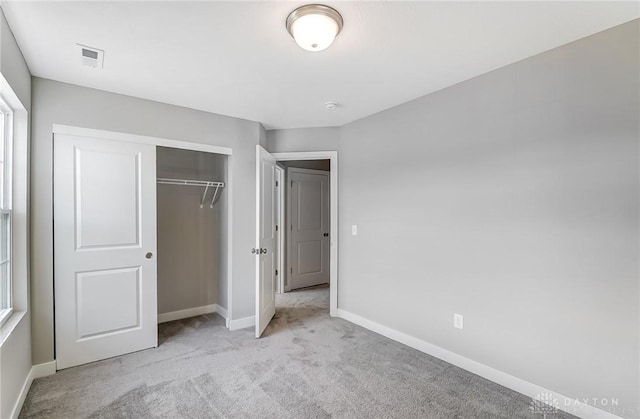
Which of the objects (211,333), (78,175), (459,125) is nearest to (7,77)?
(78,175)

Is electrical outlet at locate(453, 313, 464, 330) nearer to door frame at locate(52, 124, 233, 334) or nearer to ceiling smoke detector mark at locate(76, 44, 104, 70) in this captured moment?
door frame at locate(52, 124, 233, 334)

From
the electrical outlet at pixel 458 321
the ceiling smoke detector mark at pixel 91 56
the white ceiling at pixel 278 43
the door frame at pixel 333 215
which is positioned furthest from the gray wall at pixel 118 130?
the electrical outlet at pixel 458 321

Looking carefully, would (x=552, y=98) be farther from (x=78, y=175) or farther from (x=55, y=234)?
(x=55, y=234)

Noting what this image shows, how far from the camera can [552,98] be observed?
2.06 meters

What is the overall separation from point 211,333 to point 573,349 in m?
3.07

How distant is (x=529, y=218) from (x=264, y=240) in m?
2.39

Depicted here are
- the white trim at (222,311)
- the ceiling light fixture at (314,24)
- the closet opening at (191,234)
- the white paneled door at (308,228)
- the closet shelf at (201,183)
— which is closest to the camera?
the ceiling light fixture at (314,24)

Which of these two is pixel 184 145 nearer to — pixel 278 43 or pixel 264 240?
pixel 264 240

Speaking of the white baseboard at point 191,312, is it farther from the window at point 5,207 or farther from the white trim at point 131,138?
the white trim at point 131,138

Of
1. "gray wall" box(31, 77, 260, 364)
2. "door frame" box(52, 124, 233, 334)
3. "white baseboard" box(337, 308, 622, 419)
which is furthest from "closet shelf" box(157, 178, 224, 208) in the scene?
"white baseboard" box(337, 308, 622, 419)

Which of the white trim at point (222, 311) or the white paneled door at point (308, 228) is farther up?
the white paneled door at point (308, 228)

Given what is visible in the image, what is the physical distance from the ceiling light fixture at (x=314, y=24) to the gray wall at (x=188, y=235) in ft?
7.50

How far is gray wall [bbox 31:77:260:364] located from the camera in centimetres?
242

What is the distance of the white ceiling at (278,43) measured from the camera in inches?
64.4
